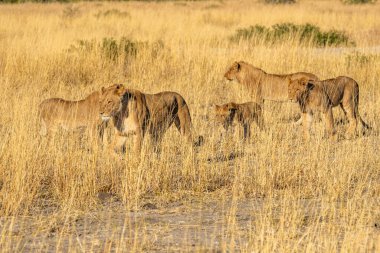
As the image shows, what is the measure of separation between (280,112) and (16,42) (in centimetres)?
692

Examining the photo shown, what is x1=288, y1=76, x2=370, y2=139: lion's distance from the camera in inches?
408

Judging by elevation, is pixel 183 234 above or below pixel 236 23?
below

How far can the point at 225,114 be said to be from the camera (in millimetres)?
10359

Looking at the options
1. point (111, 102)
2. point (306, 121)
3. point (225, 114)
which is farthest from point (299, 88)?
point (111, 102)

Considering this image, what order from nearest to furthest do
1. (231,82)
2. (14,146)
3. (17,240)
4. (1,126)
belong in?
(17,240) < (14,146) < (1,126) < (231,82)

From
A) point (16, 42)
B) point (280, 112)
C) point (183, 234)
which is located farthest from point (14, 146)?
point (16, 42)

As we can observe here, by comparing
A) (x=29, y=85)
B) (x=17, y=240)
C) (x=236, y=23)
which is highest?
(x=236, y=23)

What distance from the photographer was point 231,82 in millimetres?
13773

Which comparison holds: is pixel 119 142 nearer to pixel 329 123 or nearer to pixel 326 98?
pixel 329 123

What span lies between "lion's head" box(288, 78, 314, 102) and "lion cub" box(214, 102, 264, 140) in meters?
0.50

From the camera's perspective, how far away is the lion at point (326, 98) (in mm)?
10359

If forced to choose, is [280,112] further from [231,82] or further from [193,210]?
[193,210]

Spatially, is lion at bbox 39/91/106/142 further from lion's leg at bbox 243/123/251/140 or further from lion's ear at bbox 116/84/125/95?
lion's leg at bbox 243/123/251/140

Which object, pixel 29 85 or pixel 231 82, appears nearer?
pixel 29 85
